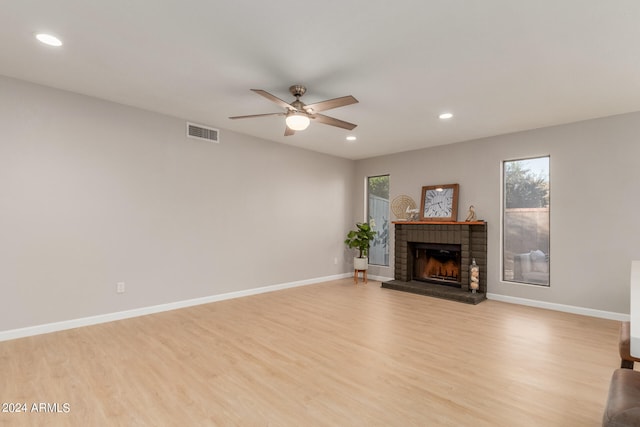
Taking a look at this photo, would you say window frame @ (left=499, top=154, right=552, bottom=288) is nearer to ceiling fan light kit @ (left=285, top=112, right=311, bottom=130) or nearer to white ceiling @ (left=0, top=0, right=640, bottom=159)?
white ceiling @ (left=0, top=0, right=640, bottom=159)

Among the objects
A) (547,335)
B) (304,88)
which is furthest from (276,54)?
(547,335)

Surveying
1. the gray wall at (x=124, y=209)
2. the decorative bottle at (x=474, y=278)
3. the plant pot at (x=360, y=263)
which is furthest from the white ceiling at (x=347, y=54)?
the plant pot at (x=360, y=263)

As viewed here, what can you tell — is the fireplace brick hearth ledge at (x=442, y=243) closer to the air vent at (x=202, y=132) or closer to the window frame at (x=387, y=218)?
the window frame at (x=387, y=218)

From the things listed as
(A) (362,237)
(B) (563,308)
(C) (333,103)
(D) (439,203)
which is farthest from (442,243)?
(C) (333,103)

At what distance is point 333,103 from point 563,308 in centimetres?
450

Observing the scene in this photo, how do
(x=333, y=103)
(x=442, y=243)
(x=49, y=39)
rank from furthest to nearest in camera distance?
(x=442, y=243), (x=333, y=103), (x=49, y=39)

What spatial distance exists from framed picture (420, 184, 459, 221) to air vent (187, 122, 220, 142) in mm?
3929

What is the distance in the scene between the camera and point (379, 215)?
23.7 ft

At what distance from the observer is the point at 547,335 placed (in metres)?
3.70

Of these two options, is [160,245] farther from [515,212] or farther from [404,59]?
[515,212]

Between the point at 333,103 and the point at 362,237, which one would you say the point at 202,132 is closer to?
the point at 333,103

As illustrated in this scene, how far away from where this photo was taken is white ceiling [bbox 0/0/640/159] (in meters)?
2.27

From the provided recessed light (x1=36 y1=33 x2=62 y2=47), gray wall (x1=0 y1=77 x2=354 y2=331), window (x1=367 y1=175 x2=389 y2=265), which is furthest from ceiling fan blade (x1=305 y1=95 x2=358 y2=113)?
window (x1=367 y1=175 x2=389 y2=265)

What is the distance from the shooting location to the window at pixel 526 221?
4977mm
